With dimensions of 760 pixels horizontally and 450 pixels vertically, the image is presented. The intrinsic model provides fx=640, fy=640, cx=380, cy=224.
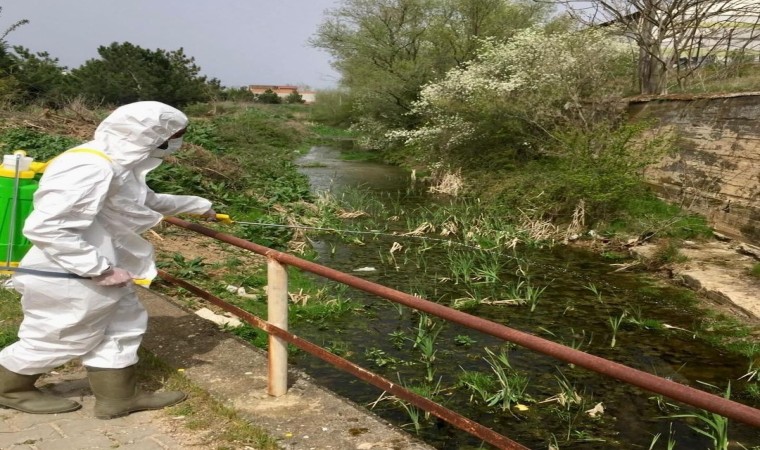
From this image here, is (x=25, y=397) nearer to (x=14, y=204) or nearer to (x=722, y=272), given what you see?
(x=14, y=204)

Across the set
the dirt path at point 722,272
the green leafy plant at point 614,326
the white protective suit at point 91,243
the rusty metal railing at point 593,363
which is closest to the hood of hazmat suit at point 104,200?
the white protective suit at point 91,243

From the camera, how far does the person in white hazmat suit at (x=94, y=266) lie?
3000 mm

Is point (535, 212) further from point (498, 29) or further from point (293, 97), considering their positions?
point (293, 97)

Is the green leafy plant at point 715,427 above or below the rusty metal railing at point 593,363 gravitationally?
below

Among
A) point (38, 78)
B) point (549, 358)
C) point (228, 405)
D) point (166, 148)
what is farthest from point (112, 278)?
point (38, 78)

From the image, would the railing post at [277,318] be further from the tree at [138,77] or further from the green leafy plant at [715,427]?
the tree at [138,77]

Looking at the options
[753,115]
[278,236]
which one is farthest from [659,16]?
[278,236]

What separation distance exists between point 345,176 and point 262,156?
14.2ft

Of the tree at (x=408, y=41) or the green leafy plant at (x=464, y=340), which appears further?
the tree at (x=408, y=41)

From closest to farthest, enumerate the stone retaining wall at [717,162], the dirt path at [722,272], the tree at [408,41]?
1. the dirt path at [722,272]
2. the stone retaining wall at [717,162]
3. the tree at [408,41]

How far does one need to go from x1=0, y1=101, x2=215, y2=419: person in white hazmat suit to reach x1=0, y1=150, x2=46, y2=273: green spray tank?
0.96 feet

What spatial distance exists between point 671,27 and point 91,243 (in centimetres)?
1566

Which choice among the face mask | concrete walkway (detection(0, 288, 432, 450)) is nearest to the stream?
concrete walkway (detection(0, 288, 432, 450))

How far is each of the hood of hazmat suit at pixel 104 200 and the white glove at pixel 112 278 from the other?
51 millimetres
